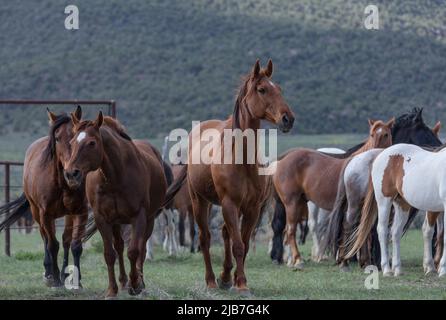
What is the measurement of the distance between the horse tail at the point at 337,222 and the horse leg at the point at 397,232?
41.6 inches

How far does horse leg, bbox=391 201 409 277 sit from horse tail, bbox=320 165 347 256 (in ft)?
3.47

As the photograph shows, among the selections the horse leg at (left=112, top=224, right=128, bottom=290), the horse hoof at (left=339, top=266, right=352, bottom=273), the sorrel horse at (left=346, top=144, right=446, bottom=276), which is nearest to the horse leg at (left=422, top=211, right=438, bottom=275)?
the sorrel horse at (left=346, top=144, right=446, bottom=276)

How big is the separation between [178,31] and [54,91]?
841 centimetres

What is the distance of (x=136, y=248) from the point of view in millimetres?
Answer: 10062

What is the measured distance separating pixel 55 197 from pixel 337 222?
15.2 ft

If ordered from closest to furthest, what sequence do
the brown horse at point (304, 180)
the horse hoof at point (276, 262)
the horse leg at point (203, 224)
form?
the horse leg at point (203, 224) → the brown horse at point (304, 180) → the horse hoof at point (276, 262)

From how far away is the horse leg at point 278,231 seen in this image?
53.1ft

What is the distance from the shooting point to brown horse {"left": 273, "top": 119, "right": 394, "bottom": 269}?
619 inches

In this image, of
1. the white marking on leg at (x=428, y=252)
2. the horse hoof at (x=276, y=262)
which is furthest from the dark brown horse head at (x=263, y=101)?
the horse hoof at (x=276, y=262)

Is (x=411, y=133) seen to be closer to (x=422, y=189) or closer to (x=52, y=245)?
(x=422, y=189)

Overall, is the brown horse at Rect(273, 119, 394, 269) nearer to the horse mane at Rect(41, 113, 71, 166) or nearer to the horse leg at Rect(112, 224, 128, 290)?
the horse leg at Rect(112, 224, 128, 290)

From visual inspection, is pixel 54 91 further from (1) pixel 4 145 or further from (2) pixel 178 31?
(2) pixel 178 31

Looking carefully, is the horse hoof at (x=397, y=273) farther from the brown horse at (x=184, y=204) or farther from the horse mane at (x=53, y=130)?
the brown horse at (x=184, y=204)
